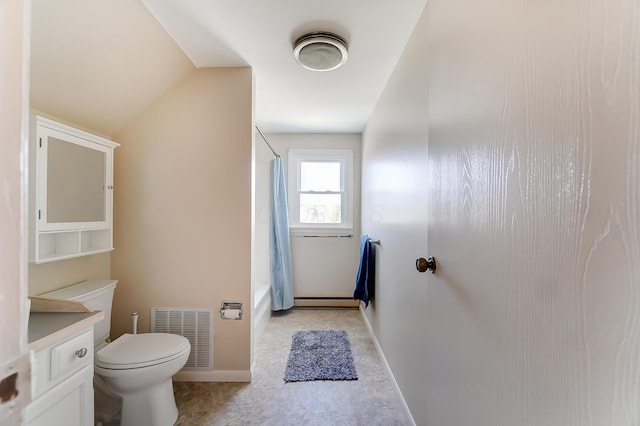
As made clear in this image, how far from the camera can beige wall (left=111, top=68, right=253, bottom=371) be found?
6.31 ft

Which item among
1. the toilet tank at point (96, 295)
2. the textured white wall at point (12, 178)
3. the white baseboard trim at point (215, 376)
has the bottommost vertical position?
the white baseboard trim at point (215, 376)

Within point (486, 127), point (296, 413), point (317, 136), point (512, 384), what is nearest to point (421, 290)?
point (512, 384)

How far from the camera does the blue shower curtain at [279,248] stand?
3.14 meters

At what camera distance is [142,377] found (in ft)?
4.59

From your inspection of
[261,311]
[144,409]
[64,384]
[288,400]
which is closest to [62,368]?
[64,384]

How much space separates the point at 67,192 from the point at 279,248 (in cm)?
195

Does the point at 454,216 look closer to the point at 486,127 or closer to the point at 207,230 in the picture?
the point at 486,127

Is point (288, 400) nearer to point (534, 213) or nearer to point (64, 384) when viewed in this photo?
point (64, 384)

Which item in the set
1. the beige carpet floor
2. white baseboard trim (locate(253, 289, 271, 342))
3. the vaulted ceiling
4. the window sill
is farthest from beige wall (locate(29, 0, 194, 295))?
the window sill

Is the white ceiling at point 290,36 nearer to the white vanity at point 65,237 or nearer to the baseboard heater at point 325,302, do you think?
the white vanity at point 65,237

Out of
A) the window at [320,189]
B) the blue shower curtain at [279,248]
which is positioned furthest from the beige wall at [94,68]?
the window at [320,189]

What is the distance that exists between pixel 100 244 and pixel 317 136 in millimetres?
2485

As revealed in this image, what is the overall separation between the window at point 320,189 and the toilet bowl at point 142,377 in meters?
2.12

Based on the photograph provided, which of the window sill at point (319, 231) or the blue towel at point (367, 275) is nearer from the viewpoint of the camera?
the blue towel at point (367, 275)
